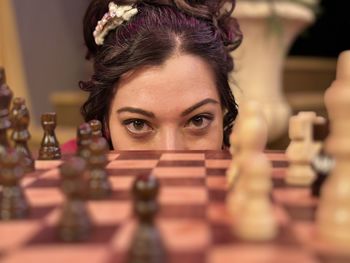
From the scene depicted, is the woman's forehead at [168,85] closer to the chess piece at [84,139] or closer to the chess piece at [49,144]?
the chess piece at [49,144]

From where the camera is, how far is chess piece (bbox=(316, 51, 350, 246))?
603mm

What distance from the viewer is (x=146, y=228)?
21.6 inches

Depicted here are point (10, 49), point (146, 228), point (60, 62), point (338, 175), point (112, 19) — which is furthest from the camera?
point (60, 62)

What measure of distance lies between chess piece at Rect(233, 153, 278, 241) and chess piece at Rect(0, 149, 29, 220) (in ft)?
0.94

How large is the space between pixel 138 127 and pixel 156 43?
0.80 ft

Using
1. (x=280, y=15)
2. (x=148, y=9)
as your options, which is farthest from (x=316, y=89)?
(x=148, y=9)

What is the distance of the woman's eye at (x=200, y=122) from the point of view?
4.59 feet

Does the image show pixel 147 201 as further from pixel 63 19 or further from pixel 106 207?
pixel 63 19

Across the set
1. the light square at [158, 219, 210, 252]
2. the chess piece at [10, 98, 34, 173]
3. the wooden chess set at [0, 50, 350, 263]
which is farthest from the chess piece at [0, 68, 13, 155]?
the light square at [158, 219, 210, 252]

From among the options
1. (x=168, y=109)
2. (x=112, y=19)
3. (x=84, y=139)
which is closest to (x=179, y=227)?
(x=84, y=139)

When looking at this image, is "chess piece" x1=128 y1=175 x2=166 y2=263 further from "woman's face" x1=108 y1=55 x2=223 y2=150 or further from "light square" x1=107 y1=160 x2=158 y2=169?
"woman's face" x1=108 y1=55 x2=223 y2=150

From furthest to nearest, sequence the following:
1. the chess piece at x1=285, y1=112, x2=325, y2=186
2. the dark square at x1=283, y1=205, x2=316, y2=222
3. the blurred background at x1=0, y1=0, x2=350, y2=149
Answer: the blurred background at x1=0, y1=0, x2=350, y2=149 < the chess piece at x1=285, y1=112, x2=325, y2=186 < the dark square at x1=283, y1=205, x2=316, y2=222

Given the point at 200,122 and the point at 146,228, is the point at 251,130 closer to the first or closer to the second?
the point at 146,228

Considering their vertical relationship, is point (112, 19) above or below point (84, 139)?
above
